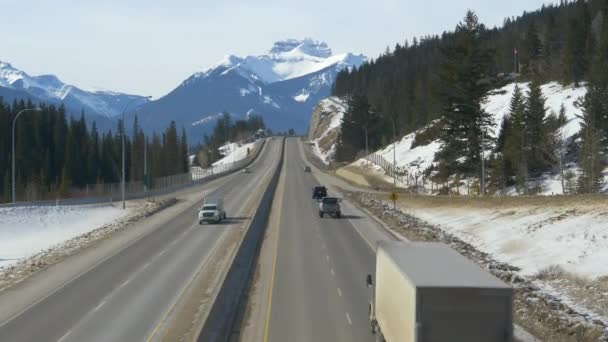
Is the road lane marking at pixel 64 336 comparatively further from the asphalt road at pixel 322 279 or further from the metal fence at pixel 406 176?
the metal fence at pixel 406 176

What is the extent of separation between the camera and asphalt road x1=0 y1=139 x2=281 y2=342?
867 inches

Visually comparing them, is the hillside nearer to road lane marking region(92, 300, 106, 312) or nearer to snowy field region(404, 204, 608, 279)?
snowy field region(404, 204, 608, 279)

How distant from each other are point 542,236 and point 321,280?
41.4 feet

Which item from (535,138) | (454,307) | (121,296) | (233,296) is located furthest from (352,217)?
(454,307)

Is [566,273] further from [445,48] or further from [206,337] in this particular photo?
[445,48]

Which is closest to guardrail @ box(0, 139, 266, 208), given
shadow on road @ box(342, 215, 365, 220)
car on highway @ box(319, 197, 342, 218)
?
car on highway @ box(319, 197, 342, 218)

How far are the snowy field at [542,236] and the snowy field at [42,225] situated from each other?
90.2 ft

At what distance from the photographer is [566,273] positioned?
2770 centimetres

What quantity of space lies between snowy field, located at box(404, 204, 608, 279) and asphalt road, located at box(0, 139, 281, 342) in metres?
15.6

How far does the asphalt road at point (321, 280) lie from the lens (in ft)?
70.1

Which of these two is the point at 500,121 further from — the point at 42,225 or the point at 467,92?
the point at 42,225

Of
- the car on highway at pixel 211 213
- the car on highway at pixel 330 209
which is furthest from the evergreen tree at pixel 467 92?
the car on highway at pixel 211 213

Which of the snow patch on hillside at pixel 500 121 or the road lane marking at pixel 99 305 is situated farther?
the snow patch on hillside at pixel 500 121

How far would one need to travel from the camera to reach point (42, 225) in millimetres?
57156
